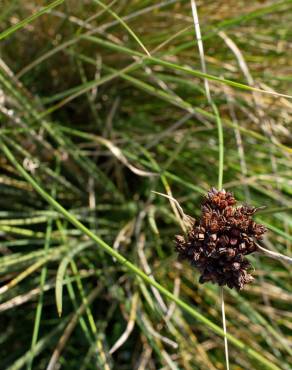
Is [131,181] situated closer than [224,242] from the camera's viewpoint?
No

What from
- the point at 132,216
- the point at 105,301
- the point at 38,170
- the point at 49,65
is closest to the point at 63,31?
the point at 49,65

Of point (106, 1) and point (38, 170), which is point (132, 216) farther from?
point (106, 1)

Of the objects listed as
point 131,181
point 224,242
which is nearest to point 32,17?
point 224,242

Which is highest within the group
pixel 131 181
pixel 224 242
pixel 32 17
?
pixel 32 17

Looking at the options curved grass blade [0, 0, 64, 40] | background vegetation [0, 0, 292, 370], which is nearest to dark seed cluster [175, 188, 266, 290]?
curved grass blade [0, 0, 64, 40]

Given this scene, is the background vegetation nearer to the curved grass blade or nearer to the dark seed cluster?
the curved grass blade

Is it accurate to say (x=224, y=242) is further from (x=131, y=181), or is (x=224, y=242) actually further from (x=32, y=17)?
(x=131, y=181)
